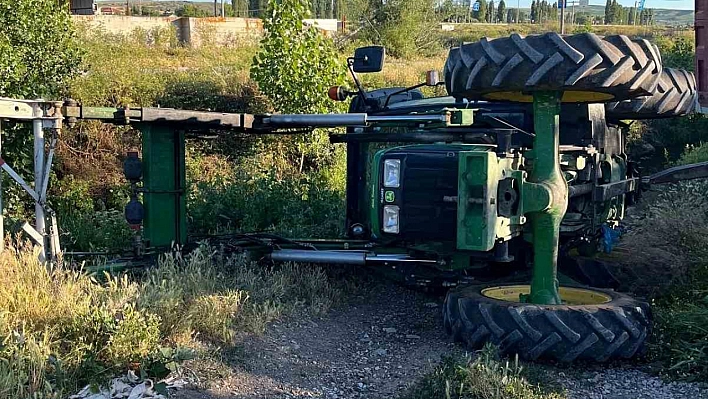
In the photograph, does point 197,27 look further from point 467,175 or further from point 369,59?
→ point 467,175

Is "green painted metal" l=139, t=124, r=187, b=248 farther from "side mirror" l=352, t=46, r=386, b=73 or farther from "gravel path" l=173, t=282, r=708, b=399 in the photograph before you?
"side mirror" l=352, t=46, r=386, b=73

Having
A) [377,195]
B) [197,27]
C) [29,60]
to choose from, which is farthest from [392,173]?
[197,27]

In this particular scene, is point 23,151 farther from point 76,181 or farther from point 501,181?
point 501,181

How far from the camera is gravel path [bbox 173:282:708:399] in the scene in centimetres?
482

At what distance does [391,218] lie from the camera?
5.91 metres

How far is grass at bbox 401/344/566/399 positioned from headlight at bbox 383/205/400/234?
1424 millimetres

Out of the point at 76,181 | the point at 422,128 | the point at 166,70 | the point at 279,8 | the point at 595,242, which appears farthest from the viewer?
the point at 166,70

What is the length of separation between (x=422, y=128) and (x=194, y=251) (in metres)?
2.07

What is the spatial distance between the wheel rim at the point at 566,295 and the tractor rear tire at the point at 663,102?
6.16 ft

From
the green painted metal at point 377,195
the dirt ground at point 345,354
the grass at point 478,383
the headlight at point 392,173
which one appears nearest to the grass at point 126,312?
the dirt ground at point 345,354

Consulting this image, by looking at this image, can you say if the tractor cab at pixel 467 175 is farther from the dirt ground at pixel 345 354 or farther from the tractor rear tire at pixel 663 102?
the dirt ground at pixel 345 354

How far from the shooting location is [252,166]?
13.8 metres

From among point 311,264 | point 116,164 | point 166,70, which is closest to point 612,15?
point 166,70

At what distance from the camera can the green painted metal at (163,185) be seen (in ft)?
21.6
